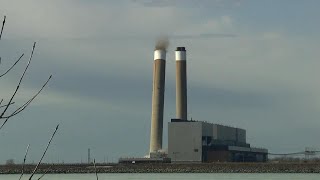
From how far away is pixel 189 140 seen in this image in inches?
3314

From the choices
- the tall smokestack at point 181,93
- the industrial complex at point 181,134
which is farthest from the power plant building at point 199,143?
the tall smokestack at point 181,93

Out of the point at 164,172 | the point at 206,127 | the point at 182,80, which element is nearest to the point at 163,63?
the point at 182,80

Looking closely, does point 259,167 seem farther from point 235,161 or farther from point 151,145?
point 151,145

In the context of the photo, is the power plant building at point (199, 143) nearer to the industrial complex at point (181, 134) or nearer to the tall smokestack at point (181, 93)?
the industrial complex at point (181, 134)

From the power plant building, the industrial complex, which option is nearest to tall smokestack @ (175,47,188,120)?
the industrial complex

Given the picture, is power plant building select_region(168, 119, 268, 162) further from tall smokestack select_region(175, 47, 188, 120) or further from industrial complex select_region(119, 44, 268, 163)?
tall smokestack select_region(175, 47, 188, 120)

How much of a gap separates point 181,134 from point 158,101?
5819 millimetres

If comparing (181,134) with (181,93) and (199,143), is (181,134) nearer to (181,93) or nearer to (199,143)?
(199,143)

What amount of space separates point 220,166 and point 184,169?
4998 mm

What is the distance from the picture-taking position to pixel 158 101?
3408 inches

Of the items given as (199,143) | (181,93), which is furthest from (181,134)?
(181,93)

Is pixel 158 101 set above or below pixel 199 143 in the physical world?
above

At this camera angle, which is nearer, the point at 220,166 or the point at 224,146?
the point at 220,166

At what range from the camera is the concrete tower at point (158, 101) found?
86.6m
